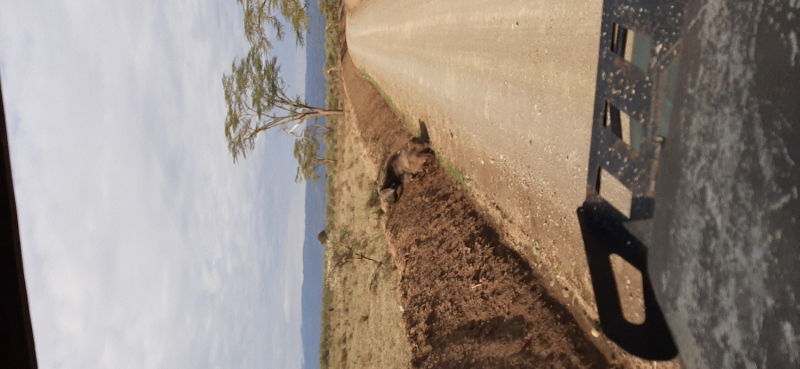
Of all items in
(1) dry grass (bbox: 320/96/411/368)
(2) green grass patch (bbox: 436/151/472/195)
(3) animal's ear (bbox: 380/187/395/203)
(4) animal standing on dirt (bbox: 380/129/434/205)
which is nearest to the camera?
(2) green grass patch (bbox: 436/151/472/195)

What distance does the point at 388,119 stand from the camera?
13148 millimetres

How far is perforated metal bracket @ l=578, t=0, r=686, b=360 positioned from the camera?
209 cm

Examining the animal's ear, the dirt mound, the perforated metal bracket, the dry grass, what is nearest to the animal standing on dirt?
the animal's ear

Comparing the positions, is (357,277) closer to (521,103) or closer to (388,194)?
(388,194)

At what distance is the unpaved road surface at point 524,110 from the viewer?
197 inches

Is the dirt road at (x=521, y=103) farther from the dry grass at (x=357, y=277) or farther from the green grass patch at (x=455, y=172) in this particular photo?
the dry grass at (x=357, y=277)

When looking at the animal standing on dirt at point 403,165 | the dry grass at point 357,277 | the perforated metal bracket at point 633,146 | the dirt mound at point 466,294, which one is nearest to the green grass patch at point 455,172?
the dirt mound at point 466,294

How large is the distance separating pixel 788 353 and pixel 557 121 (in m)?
4.07

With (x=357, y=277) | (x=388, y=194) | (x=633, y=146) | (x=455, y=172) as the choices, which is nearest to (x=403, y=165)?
(x=388, y=194)

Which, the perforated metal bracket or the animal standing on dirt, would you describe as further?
the animal standing on dirt

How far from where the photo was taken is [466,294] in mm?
7312

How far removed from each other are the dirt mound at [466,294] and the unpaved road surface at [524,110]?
332 millimetres

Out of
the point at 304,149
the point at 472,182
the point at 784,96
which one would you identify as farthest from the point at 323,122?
the point at 784,96

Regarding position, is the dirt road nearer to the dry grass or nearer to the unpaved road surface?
the unpaved road surface
